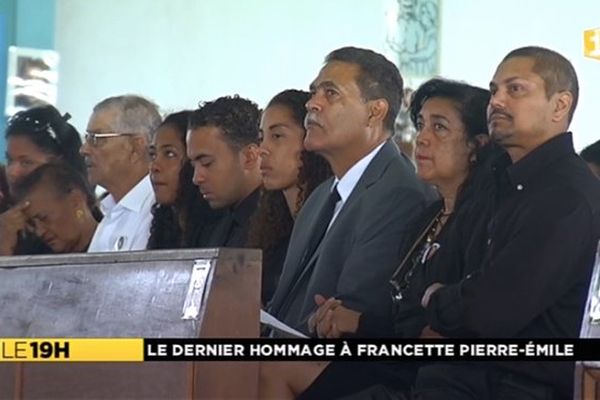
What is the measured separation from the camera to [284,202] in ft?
13.2

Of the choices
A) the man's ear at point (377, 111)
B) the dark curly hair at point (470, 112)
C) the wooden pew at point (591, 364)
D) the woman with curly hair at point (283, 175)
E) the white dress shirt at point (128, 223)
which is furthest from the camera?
the white dress shirt at point (128, 223)

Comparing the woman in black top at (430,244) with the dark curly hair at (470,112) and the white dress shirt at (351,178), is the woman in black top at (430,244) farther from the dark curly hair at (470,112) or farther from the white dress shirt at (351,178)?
the white dress shirt at (351,178)

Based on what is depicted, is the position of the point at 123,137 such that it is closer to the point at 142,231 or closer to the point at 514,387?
the point at 142,231

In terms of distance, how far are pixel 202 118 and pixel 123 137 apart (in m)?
0.41

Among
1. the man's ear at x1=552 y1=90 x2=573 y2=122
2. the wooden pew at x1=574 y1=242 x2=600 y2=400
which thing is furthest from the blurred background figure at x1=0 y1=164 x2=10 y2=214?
the wooden pew at x1=574 y1=242 x2=600 y2=400

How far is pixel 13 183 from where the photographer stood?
15.5 ft

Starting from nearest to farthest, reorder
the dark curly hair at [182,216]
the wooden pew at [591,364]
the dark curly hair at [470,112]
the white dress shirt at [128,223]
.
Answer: the wooden pew at [591,364], the dark curly hair at [470,112], the dark curly hair at [182,216], the white dress shirt at [128,223]

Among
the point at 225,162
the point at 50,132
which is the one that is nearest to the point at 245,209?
the point at 225,162

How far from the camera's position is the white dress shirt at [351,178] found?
3.73 m

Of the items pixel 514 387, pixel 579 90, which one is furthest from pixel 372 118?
pixel 514 387

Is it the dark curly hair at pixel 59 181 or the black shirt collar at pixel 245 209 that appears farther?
the dark curly hair at pixel 59 181

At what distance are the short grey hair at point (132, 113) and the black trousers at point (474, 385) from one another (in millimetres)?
1447

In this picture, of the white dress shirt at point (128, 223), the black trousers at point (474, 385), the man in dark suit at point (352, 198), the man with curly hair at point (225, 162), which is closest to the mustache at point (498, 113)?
the man in dark suit at point (352, 198)

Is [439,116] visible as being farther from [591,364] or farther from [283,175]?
[591,364]
